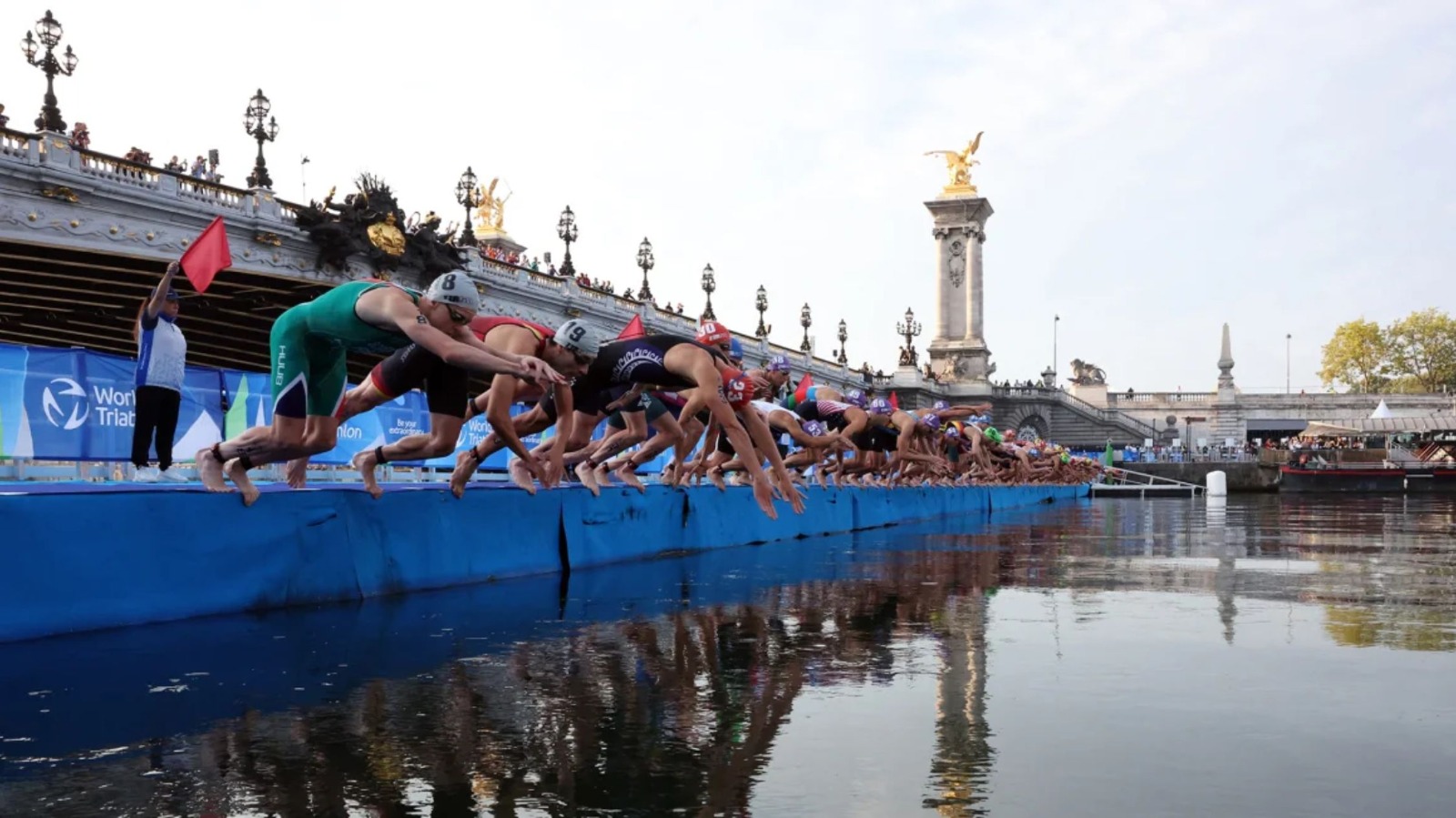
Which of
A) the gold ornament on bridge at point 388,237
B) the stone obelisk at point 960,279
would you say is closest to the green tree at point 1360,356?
the stone obelisk at point 960,279

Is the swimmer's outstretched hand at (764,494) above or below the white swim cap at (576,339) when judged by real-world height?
below

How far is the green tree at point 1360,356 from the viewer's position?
130500 mm

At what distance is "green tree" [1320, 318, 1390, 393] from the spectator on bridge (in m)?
139

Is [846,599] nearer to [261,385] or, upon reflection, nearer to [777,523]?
[777,523]

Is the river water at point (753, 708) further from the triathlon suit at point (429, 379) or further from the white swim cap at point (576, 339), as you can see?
the white swim cap at point (576, 339)

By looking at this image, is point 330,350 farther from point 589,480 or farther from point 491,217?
point 491,217

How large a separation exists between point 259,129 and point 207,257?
90.8 ft

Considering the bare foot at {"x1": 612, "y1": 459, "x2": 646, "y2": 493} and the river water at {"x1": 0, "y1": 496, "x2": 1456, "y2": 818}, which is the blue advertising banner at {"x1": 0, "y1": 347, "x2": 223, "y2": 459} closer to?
the bare foot at {"x1": 612, "y1": 459, "x2": 646, "y2": 493}

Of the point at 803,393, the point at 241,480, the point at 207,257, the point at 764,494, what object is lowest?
the point at 764,494

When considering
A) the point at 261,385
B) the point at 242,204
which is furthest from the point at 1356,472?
the point at 261,385

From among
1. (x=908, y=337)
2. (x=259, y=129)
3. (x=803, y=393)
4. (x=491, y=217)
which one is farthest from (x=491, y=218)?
(x=803, y=393)

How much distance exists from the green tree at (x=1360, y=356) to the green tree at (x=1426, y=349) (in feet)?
3.09

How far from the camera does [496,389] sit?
8.91 meters

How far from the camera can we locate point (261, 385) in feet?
60.7
